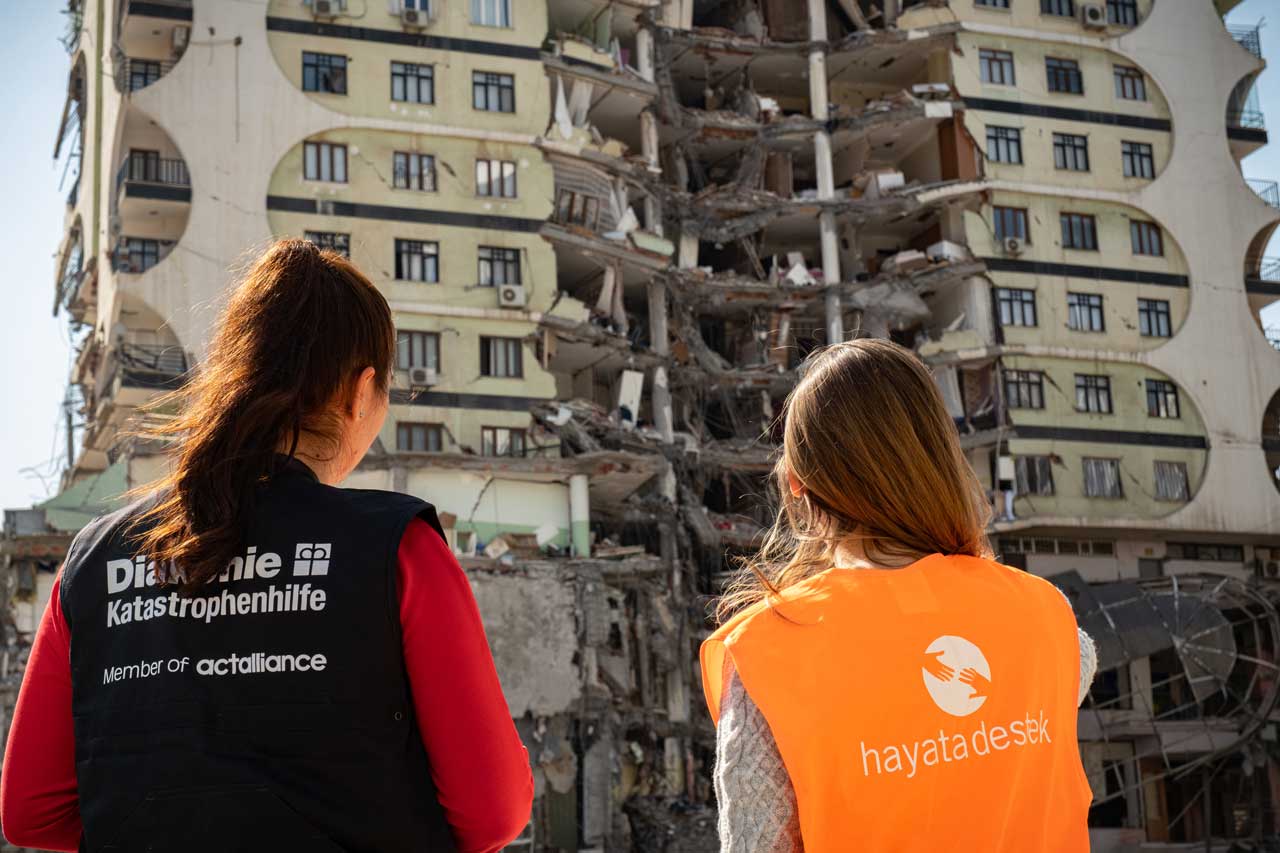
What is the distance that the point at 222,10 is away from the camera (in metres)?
40.9

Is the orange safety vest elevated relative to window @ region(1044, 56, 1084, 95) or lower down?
lower down

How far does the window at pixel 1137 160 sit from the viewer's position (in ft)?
166

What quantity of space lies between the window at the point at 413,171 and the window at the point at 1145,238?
934 inches

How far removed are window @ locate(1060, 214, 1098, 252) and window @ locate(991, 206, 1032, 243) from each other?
134 centimetres

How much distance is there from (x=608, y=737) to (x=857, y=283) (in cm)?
1998

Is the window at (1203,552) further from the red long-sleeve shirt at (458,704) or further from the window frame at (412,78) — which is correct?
the red long-sleeve shirt at (458,704)

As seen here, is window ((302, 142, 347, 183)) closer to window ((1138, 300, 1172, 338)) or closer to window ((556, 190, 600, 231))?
window ((556, 190, 600, 231))

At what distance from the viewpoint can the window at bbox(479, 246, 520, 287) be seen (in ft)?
137

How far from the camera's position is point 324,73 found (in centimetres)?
4150

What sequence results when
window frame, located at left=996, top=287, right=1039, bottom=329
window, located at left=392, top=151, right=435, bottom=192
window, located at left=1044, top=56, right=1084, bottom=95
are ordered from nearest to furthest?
window, located at left=392, top=151, right=435, bottom=192 → window frame, located at left=996, top=287, right=1039, bottom=329 → window, located at left=1044, top=56, right=1084, bottom=95

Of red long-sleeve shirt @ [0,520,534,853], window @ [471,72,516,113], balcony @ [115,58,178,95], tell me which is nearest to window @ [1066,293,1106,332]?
window @ [471,72,516,113]

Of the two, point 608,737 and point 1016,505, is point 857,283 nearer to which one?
point 1016,505

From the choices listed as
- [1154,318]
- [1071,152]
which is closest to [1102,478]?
[1154,318]

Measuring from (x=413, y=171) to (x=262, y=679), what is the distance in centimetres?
3975
